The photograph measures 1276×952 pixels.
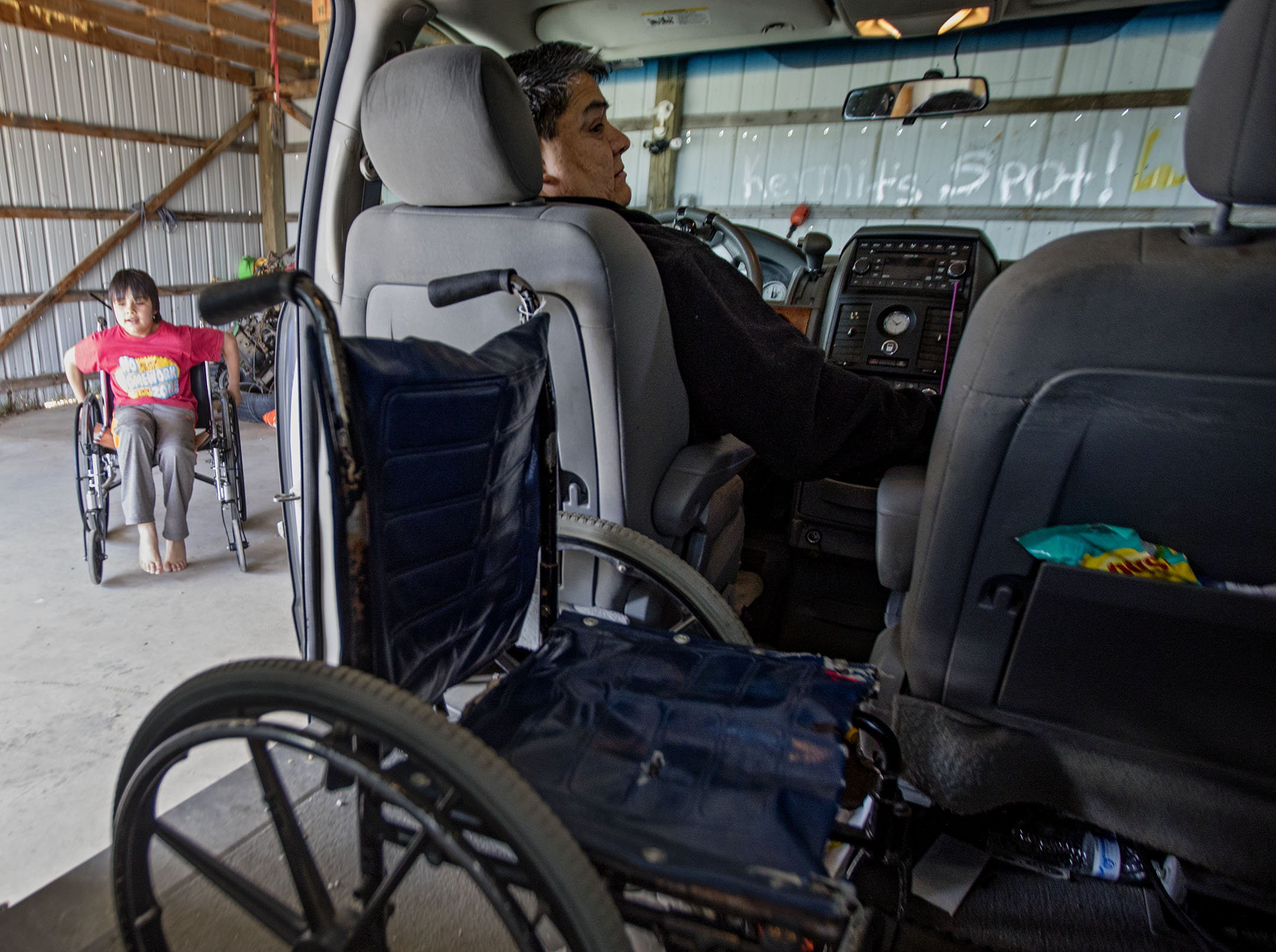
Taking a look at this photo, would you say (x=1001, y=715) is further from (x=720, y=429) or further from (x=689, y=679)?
(x=720, y=429)

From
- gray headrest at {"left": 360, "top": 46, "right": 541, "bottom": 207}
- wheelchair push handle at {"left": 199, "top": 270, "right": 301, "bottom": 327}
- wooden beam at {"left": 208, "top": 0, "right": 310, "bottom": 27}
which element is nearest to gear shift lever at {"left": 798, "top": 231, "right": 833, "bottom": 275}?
gray headrest at {"left": 360, "top": 46, "right": 541, "bottom": 207}

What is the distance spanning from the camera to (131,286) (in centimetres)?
273

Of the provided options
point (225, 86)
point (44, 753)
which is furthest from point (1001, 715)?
point (225, 86)

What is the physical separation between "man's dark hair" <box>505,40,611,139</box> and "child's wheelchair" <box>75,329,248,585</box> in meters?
1.85

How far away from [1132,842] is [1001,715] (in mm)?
447

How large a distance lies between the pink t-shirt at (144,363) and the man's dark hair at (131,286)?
128mm

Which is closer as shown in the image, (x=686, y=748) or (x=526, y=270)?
(x=686, y=748)

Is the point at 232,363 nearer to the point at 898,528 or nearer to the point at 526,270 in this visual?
the point at 526,270

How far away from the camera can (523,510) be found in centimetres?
107

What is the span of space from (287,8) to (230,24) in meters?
0.79

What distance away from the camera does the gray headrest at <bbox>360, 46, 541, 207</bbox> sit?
1127 millimetres

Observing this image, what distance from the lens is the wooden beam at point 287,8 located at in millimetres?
5844

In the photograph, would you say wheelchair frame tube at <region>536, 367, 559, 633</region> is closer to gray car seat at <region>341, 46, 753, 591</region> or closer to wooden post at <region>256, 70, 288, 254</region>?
gray car seat at <region>341, 46, 753, 591</region>

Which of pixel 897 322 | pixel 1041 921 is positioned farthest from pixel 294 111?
pixel 1041 921
